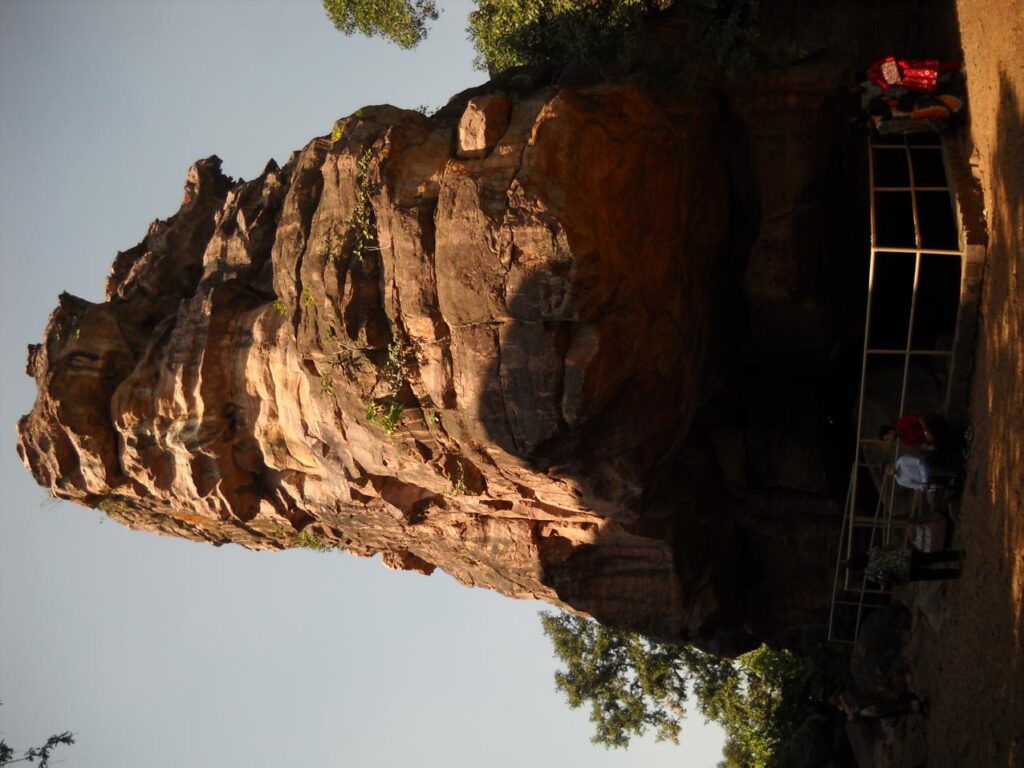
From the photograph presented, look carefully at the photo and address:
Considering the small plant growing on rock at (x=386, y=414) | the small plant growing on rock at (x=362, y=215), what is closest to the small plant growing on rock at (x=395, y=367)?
the small plant growing on rock at (x=386, y=414)

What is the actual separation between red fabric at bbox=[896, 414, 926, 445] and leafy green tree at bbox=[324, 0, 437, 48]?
15422 mm

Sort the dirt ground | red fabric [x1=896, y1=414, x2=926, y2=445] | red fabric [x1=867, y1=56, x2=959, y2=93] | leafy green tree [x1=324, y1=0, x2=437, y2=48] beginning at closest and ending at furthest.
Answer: the dirt ground
red fabric [x1=896, y1=414, x2=926, y2=445]
red fabric [x1=867, y1=56, x2=959, y2=93]
leafy green tree [x1=324, y1=0, x2=437, y2=48]

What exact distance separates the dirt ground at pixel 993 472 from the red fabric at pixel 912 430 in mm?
681

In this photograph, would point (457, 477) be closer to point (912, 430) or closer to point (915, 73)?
point (912, 430)

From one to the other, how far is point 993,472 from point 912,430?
1.30 meters

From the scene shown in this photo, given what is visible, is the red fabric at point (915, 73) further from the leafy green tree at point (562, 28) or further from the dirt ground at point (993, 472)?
the leafy green tree at point (562, 28)

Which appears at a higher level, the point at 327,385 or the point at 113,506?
the point at 327,385

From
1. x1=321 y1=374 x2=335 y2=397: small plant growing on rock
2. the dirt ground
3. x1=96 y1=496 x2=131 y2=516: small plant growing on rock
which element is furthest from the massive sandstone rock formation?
the dirt ground

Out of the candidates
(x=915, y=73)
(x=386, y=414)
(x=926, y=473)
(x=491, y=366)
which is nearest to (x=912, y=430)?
(x=926, y=473)

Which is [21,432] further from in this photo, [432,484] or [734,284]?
[734,284]

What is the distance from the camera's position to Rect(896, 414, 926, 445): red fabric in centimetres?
1214

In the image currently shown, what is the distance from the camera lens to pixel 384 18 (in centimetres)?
2125

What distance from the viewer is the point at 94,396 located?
768 inches

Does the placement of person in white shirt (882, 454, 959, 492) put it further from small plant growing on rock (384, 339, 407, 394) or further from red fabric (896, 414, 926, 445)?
small plant growing on rock (384, 339, 407, 394)
